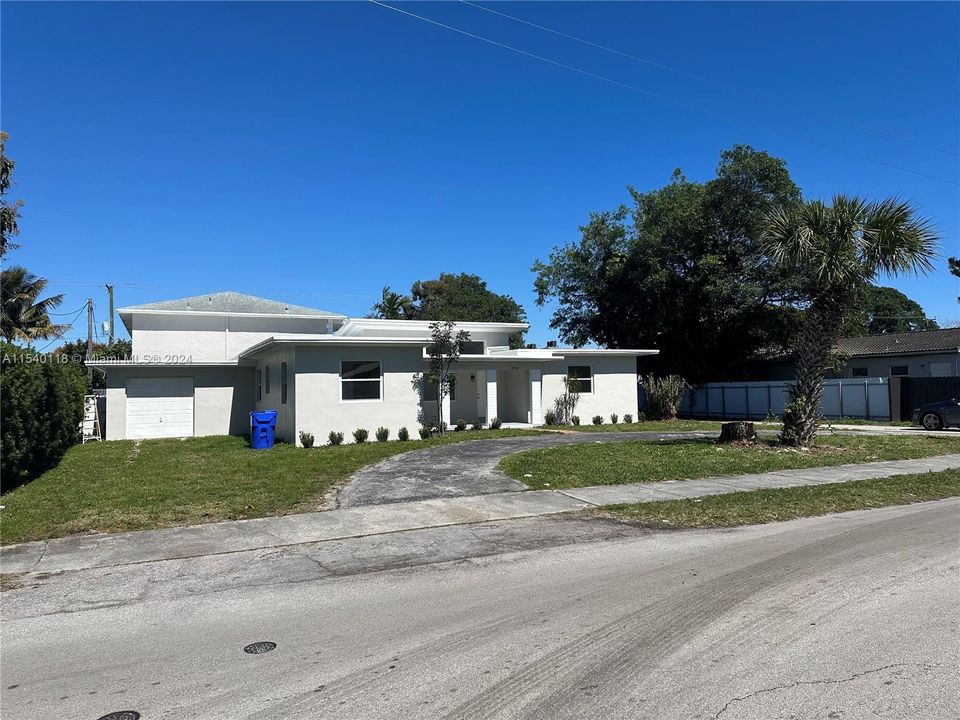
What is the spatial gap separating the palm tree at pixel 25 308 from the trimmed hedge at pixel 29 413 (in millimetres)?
21476

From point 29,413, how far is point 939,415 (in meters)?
26.9

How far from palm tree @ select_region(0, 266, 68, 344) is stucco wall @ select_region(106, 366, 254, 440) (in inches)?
523

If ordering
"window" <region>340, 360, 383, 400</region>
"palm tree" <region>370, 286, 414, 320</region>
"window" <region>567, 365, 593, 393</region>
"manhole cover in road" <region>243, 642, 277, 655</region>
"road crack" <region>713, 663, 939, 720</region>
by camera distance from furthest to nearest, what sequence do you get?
"palm tree" <region>370, 286, 414, 320</region>, "window" <region>567, 365, 593, 393</region>, "window" <region>340, 360, 383, 400</region>, "manhole cover in road" <region>243, 642, 277, 655</region>, "road crack" <region>713, 663, 939, 720</region>

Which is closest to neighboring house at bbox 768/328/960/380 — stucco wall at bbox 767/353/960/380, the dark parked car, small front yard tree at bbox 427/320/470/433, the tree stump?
stucco wall at bbox 767/353/960/380

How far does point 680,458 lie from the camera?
15.4 m

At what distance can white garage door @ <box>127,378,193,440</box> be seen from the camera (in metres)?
24.8

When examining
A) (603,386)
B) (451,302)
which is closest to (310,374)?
(603,386)

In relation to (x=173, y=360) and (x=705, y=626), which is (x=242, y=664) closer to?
(x=705, y=626)

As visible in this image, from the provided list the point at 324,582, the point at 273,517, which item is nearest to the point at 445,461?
the point at 273,517

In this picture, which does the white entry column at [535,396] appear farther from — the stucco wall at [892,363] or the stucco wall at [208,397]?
the stucco wall at [892,363]

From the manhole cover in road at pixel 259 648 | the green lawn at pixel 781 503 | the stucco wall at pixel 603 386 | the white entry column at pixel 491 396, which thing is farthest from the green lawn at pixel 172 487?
the stucco wall at pixel 603 386

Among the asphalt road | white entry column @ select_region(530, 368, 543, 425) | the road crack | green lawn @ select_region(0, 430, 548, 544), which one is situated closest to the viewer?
the road crack

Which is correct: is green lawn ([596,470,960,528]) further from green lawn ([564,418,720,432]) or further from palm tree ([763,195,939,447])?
green lawn ([564,418,720,432])

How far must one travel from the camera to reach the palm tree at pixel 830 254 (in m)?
16.4
